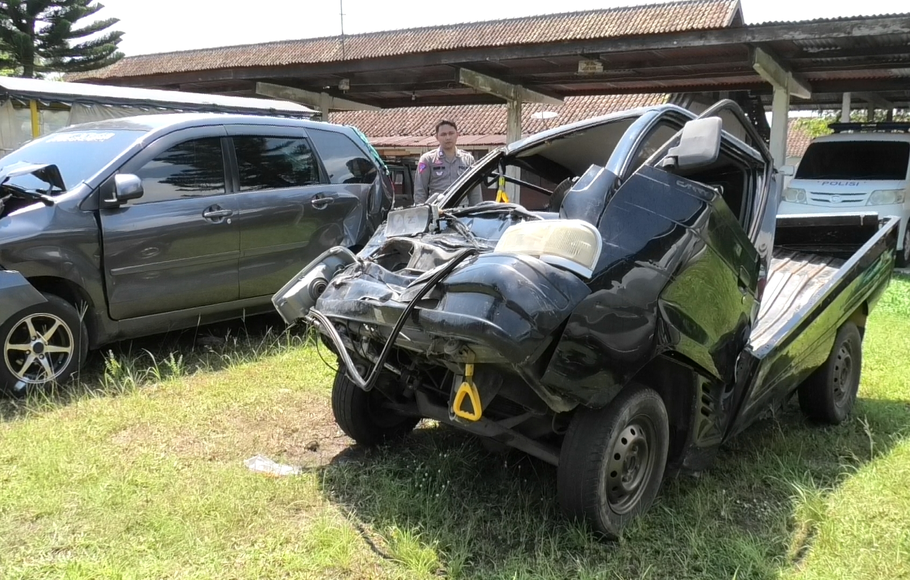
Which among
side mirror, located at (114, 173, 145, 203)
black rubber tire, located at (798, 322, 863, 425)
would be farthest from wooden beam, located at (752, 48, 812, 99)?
side mirror, located at (114, 173, 145, 203)

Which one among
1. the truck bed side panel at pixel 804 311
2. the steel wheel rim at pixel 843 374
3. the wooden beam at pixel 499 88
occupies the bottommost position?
the steel wheel rim at pixel 843 374

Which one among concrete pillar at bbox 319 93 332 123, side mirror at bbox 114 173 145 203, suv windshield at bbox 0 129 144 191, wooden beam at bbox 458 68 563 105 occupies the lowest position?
side mirror at bbox 114 173 145 203

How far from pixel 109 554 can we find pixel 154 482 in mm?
621

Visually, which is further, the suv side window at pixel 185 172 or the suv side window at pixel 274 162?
the suv side window at pixel 274 162

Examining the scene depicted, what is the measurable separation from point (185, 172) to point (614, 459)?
376 cm

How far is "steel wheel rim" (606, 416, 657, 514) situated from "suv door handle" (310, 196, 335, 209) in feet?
12.0

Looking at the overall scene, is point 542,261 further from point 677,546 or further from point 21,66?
point 21,66

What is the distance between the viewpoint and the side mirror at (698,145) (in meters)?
2.85

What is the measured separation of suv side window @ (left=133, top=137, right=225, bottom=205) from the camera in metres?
4.96

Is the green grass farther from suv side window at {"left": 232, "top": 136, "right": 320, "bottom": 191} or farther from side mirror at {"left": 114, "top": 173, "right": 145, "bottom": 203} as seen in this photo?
suv side window at {"left": 232, "top": 136, "right": 320, "bottom": 191}

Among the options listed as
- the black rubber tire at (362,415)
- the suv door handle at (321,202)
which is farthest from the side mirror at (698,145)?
the suv door handle at (321,202)

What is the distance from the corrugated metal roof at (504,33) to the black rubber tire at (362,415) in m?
9.50

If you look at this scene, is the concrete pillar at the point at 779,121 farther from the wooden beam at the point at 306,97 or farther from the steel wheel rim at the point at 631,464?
A: the steel wheel rim at the point at 631,464

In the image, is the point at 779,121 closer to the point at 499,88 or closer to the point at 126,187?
the point at 499,88
